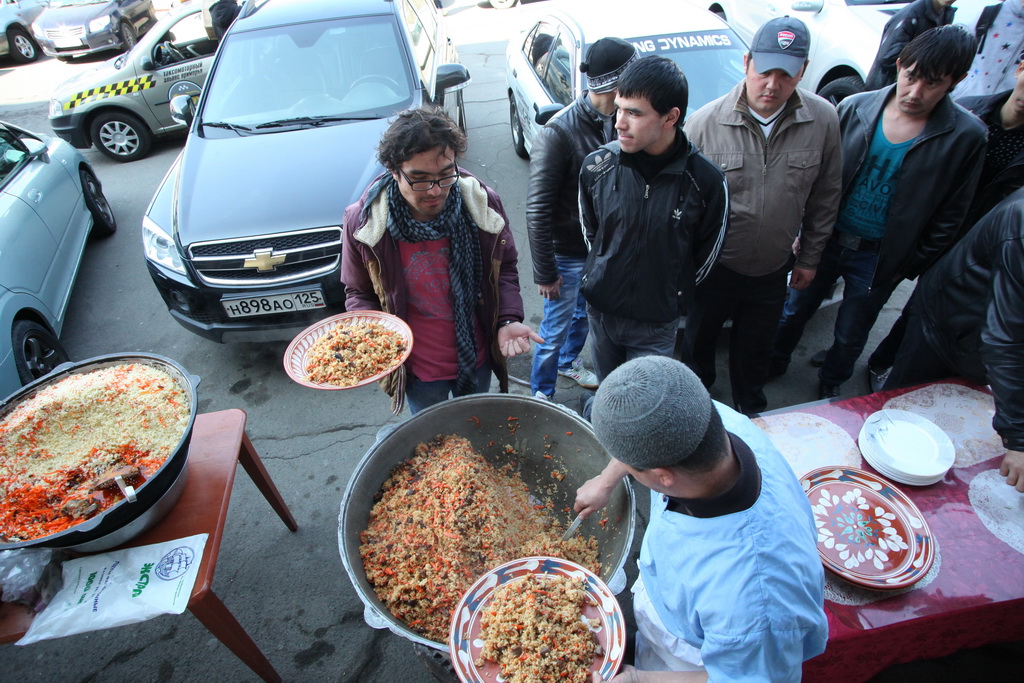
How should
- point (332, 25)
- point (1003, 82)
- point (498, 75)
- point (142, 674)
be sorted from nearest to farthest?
point (142, 674) < point (1003, 82) < point (332, 25) < point (498, 75)

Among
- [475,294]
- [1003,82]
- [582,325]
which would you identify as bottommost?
[582,325]

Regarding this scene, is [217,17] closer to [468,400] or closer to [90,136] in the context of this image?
[90,136]

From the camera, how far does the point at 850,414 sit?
2482 mm

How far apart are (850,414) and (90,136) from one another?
9908 mm

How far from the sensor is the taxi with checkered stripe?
7398 mm

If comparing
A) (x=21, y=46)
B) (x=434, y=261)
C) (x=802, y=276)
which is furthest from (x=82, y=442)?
(x=21, y=46)

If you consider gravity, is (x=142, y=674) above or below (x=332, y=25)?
below

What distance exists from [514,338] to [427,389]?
597mm

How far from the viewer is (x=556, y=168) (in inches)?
121

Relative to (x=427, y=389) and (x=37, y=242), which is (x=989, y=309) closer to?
(x=427, y=389)

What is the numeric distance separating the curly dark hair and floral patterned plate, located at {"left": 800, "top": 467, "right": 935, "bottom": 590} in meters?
2.00

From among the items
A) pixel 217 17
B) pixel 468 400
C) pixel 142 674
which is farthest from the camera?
pixel 217 17

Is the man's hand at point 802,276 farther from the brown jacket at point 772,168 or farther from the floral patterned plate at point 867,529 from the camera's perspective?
the floral patterned plate at point 867,529

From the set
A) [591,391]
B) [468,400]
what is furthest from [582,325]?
[468,400]
